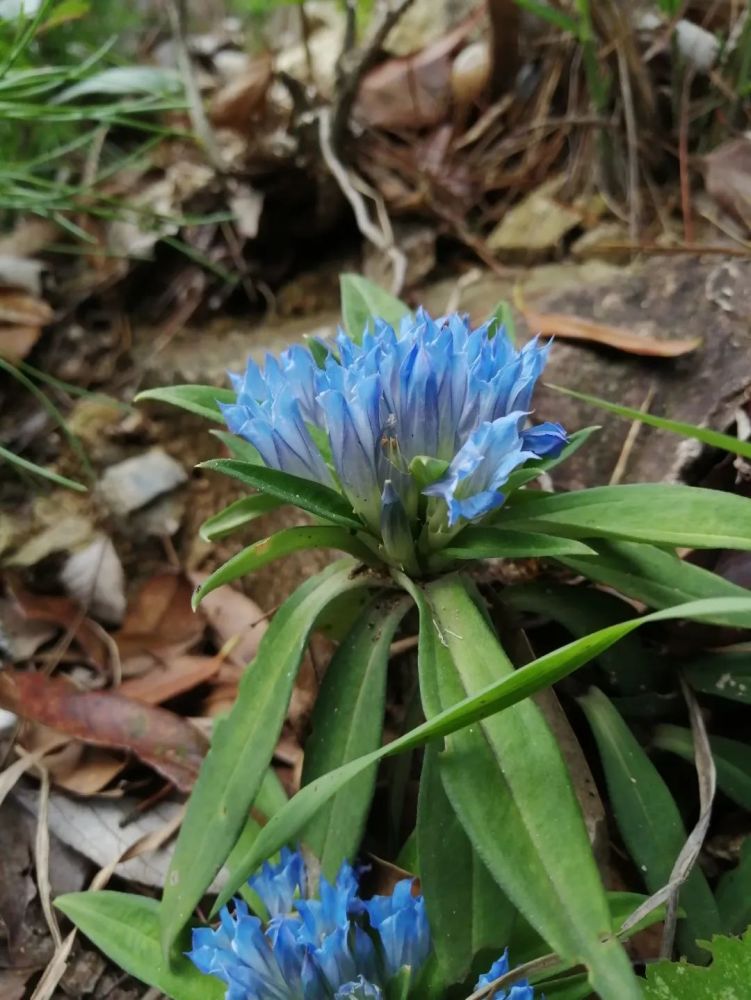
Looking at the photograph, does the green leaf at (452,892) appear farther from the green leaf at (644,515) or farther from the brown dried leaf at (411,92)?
the brown dried leaf at (411,92)

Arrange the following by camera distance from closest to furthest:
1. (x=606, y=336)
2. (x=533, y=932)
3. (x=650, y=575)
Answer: (x=533, y=932) < (x=650, y=575) < (x=606, y=336)

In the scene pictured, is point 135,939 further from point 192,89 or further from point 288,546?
point 192,89

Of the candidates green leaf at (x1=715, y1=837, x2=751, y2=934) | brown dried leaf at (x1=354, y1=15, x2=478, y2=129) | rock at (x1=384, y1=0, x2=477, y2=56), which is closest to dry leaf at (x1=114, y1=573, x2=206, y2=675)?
green leaf at (x1=715, y1=837, x2=751, y2=934)

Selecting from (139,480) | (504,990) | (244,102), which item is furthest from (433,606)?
(244,102)

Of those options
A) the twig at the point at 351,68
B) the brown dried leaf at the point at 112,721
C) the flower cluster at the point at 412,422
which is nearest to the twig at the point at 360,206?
the twig at the point at 351,68

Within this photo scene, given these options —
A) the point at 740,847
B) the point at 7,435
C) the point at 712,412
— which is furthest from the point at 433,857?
the point at 7,435
